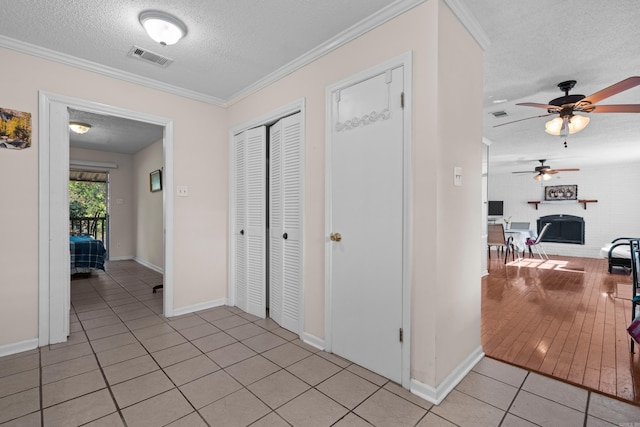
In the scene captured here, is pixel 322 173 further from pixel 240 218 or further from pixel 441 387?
pixel 441 387

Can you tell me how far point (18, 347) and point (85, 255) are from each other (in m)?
2.91

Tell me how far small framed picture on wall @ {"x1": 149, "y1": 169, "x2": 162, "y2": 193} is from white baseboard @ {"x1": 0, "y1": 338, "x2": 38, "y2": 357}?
3.30 m

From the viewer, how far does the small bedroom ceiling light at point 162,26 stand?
1.98 meters

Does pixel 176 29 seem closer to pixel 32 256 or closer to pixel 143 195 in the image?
pixel 32 256

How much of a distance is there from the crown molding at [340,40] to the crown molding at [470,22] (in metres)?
0.23

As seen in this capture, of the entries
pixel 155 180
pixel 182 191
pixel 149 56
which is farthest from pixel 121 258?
pixel 149 56

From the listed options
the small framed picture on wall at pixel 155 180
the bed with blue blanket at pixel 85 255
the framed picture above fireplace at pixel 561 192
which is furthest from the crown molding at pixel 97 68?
the framed picture above fireplace at pixel 561 192

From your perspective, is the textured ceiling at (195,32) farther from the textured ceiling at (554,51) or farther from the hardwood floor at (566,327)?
the hardwood floor at (566,327)

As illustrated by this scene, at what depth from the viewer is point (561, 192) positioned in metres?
8.40

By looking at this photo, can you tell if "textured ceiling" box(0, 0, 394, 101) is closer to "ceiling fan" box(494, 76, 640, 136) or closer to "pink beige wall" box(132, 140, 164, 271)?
"ceiling fan" box(494, 76, 640, 136)

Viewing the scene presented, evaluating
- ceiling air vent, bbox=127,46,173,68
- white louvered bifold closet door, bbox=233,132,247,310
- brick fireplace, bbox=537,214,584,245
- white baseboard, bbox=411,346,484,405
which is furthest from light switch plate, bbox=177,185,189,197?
brick fireplace, bbox=537,214,584,245

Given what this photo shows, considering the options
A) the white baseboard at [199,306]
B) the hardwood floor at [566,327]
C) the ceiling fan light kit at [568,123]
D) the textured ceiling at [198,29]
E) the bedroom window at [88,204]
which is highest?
the textured ceiling at [198,29]

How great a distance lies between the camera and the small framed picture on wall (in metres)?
5.32

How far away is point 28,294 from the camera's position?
241cm
